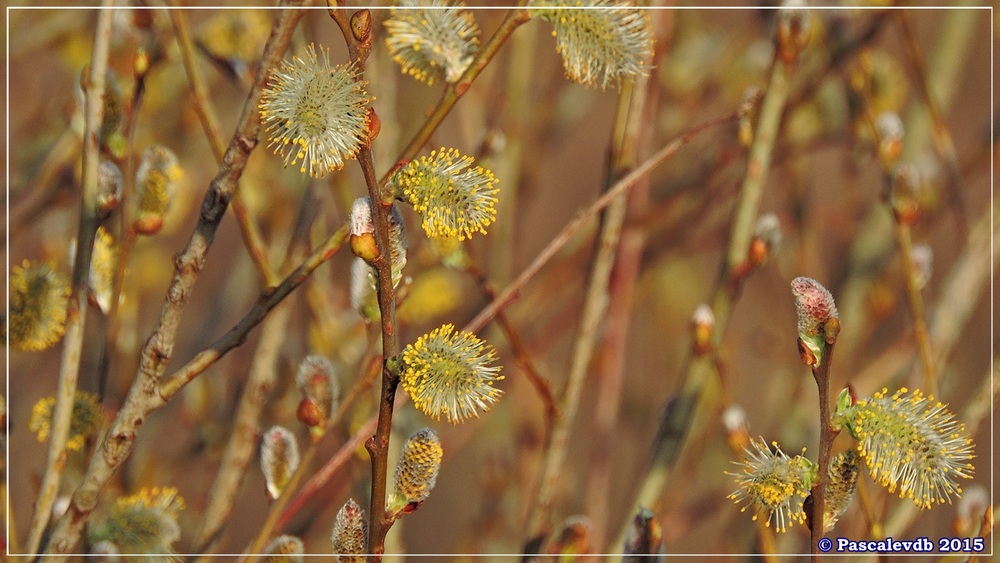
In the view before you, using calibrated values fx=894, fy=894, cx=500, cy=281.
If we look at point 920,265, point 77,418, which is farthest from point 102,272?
point 920,265

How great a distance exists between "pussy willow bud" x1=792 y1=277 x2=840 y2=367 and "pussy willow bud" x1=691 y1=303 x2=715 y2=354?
0.26 meters

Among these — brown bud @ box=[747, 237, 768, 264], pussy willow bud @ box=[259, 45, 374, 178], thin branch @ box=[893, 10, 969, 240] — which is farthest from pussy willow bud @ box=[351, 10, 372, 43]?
thin branch @ box=[893, 10, 969, 240]

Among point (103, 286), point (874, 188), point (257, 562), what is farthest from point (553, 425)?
point (874, 188)

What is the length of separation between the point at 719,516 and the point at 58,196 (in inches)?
44.0

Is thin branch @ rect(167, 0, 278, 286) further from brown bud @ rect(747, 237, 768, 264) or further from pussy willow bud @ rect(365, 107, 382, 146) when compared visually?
brown bud @ rect(747, 237, 768, 264)

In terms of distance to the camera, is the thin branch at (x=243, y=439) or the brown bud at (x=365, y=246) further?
the thin branch at (x=243, y=439)

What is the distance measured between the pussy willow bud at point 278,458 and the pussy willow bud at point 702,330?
39 cm

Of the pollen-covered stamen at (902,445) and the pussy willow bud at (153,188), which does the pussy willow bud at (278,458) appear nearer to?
the pussy willow bud at (153,188)

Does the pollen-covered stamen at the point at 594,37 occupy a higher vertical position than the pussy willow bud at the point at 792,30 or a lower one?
lower

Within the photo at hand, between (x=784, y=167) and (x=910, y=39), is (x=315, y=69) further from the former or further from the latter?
(x=784, y=167)

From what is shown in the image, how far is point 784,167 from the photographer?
52.4 inches

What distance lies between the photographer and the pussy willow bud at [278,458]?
0.71 m

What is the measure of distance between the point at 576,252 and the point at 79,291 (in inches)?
28.6

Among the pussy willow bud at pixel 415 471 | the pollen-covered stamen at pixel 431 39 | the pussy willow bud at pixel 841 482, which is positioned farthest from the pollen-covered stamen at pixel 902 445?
the pollen-covered stamen at pixel 431 39
